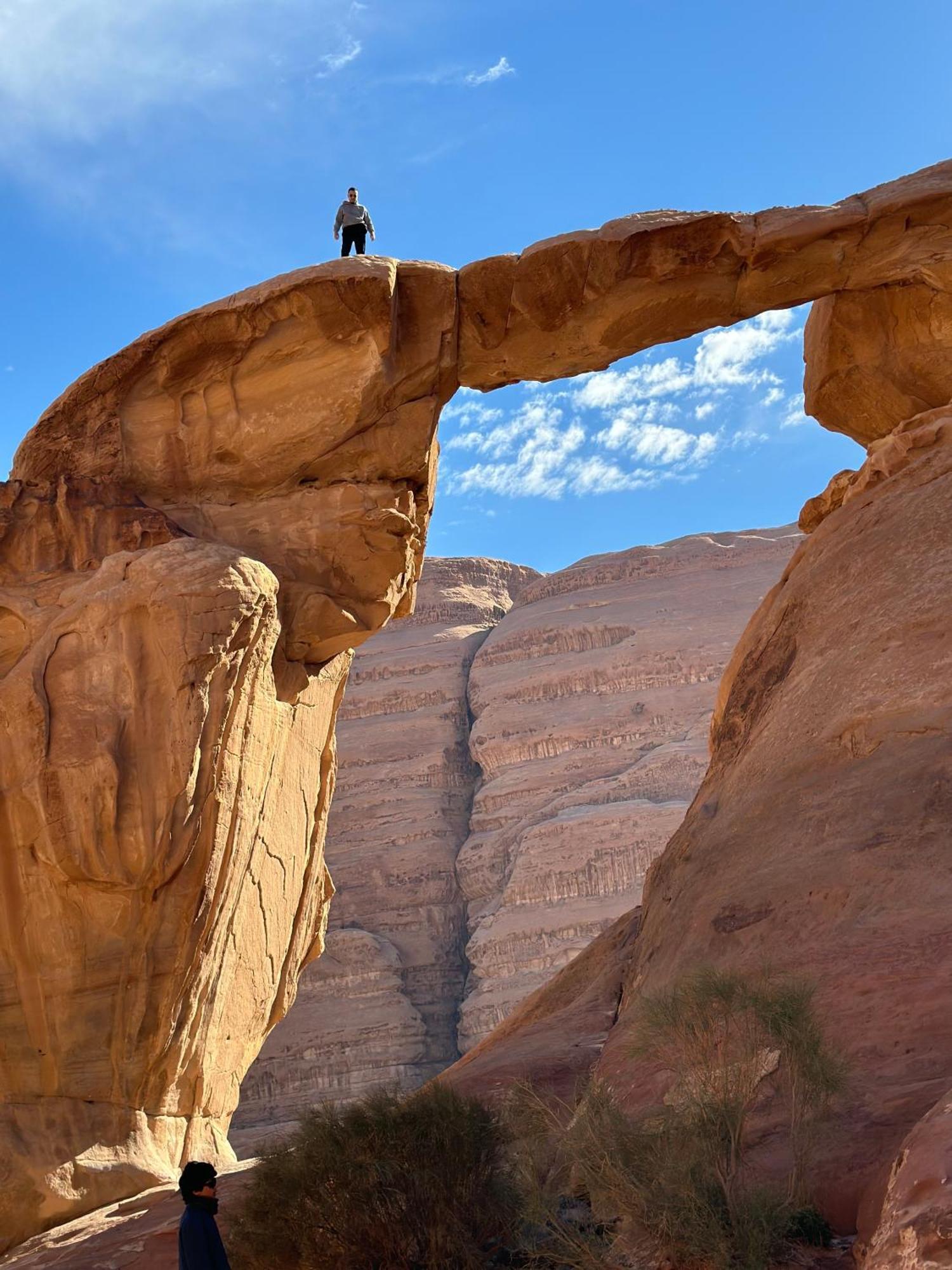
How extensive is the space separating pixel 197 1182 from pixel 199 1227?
0.22 m

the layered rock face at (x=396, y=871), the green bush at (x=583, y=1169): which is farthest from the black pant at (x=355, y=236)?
the layered rock face at (x=396, y=871)

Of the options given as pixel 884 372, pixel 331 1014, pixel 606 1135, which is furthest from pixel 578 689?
pixel 606 1135

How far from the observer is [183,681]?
13.5m

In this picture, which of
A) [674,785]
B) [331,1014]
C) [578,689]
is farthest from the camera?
[578,689]

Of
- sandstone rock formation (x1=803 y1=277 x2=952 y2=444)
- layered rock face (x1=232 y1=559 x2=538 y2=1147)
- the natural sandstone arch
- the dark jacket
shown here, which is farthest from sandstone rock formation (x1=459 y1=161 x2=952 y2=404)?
layered rock face (x1=232 y1=559 x2=538 y2=1147)

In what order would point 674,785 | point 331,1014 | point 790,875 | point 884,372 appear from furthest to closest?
point 674,785
point 331,1014
point 884,372
point 790,875

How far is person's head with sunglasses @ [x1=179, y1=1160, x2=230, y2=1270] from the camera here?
688 cm

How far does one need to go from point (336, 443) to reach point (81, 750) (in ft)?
14.2

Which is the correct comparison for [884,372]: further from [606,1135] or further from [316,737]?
[606,1135]

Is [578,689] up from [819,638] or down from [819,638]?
up

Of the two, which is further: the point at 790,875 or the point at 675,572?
the point at 675,572

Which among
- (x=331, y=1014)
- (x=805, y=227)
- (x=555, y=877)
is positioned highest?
(x=805, y=227)

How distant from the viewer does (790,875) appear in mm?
10297

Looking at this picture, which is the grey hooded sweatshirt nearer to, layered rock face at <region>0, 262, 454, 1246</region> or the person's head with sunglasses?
layered rock face at <region>0, 262, 454, 1246</region>
